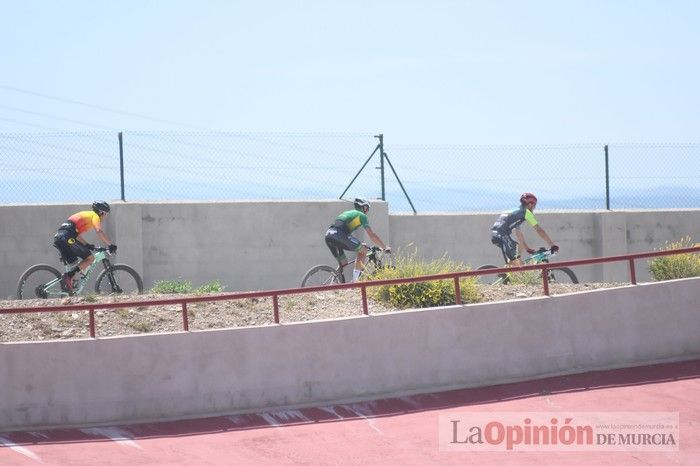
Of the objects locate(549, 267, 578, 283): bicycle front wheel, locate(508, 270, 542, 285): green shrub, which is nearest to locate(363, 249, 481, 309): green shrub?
locate(508, 270, 542, 285): green shrub

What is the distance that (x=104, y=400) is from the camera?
1278 centimetres

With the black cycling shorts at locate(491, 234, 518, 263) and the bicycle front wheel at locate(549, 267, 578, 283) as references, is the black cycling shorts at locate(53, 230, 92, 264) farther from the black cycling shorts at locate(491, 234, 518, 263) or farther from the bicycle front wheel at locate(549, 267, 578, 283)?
→ the bicycle front wheel at locate(549, 267, 578, 283)

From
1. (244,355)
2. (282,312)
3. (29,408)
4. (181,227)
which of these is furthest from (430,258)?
(29,408)

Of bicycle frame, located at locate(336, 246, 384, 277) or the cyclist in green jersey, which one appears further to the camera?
bicycle frame, located at locate(336, 246, 384, 277)

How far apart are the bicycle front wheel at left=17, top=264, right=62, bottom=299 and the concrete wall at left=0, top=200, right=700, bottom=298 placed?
1.55 metres

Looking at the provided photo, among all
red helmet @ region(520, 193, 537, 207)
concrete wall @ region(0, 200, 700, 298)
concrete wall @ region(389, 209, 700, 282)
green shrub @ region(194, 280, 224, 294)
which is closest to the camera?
red helmet @ region(520, 193, 537, 207)

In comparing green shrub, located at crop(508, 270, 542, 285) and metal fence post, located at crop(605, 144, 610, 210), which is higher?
metal fence post, located at crop(605, 144, 610, 210)

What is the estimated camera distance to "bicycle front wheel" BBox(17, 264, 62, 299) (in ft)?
56.9

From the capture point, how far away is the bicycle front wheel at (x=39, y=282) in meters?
17.3

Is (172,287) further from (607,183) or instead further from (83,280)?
(607,183)

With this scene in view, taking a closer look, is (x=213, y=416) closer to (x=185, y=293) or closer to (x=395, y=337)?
(x=395, y=337)

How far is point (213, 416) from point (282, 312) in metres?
2.45

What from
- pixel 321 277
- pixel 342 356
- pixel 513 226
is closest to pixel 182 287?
pixel 321 277

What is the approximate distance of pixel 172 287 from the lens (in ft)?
62.5
